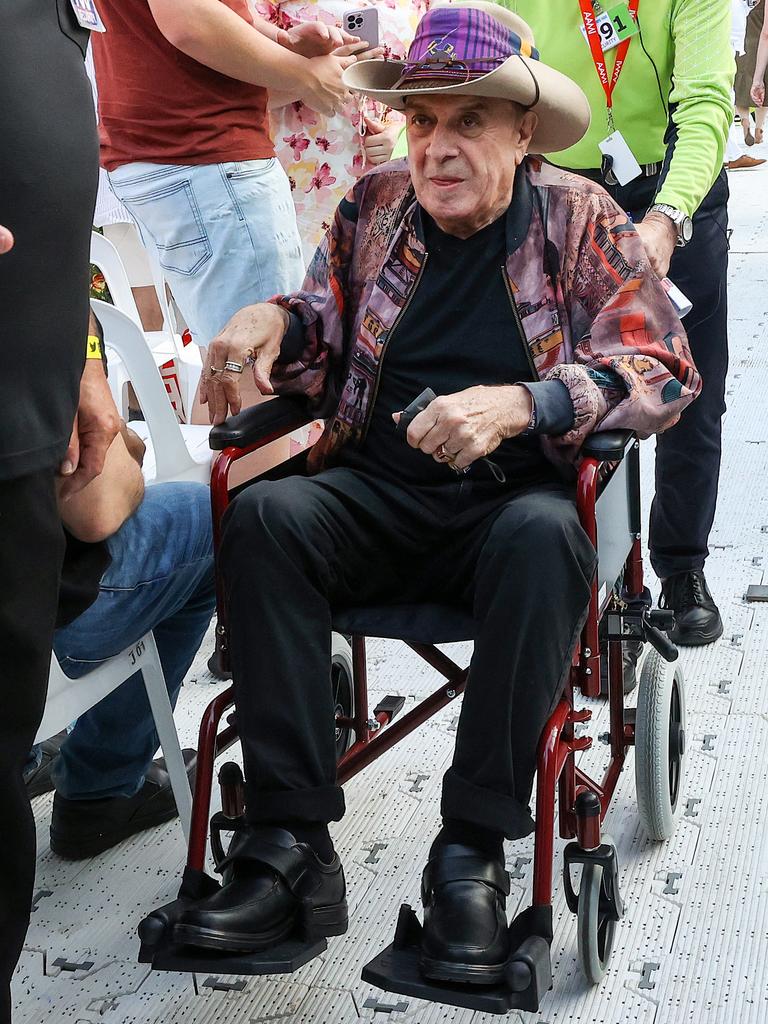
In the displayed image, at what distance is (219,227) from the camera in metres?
2.74

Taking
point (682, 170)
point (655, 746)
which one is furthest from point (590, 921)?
point (682, 170)

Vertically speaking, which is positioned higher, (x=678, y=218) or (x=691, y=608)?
(x=678, y=218)

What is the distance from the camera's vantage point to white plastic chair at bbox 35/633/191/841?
1.78 meters

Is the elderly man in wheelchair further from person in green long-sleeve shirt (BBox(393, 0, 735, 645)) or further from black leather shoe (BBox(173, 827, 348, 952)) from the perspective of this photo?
person in green long-sleeve shirt (BBox(393, 0, 735, 645))

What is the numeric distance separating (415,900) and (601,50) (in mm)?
1668

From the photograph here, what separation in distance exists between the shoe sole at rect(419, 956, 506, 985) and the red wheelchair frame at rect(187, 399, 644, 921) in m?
0.11

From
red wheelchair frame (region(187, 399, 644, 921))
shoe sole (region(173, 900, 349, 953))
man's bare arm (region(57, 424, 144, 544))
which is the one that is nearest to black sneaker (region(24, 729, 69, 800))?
red wheelchair frame (region(187, 399, 644, 921))

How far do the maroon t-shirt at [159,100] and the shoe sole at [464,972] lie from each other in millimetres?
1790

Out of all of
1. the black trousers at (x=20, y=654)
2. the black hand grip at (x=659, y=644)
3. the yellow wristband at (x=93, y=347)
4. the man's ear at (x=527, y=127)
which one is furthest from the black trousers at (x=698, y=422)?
the black trousers at (x=20, y=654)

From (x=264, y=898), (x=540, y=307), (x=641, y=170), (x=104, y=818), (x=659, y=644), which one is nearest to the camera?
(x=264, y=898)

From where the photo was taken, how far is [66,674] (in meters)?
1.82

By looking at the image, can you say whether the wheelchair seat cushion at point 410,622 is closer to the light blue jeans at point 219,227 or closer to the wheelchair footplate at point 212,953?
the wheelchair footplate at point 212,953

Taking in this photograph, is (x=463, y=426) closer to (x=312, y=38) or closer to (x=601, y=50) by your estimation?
(x=601, y=50)

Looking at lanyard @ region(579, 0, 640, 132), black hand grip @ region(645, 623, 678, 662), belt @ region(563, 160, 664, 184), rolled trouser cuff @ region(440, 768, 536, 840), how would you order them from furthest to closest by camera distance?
belt @ region(563, 160, 664, 184) < lanyard @ region(579, 0, 640, 132) < black hand grip @ region(645, 623, 678, 662) < rolled trouser cuff @ region(440, 768, 536, 840)
